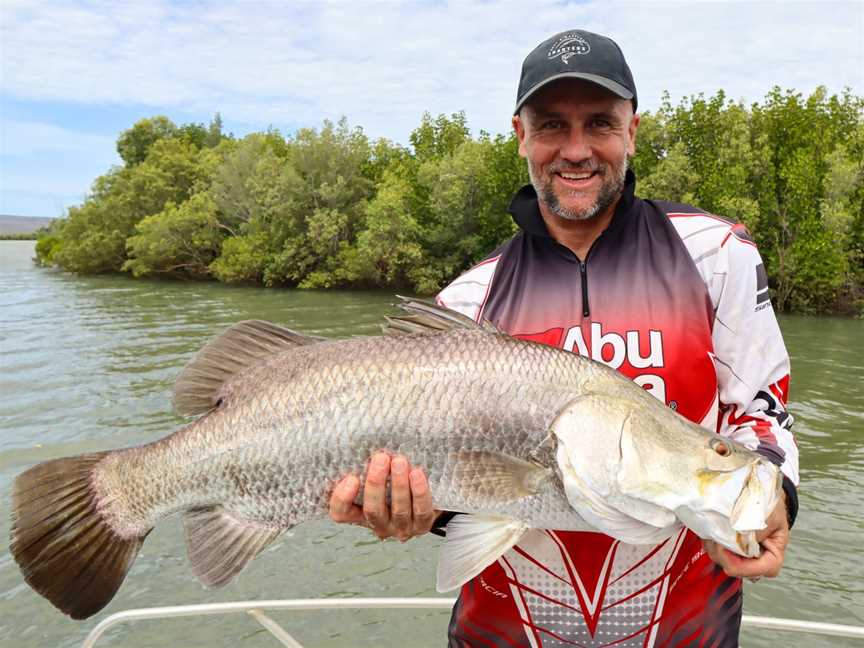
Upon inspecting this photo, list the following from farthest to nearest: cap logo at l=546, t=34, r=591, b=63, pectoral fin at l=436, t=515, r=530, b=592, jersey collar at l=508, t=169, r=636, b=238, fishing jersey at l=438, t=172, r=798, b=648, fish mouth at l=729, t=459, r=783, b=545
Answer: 1. jersey collar at l=508, t=169, r=636, b=238
2. cap logo at l=546, t=34, r=591, b=63
3. fishing jersey at l=438, t=172, r=798, b=648
4. pectoral fin at l=436, t=515, r=530, b=592
5. fish mouth at l=729, t=459, r=783, b=545

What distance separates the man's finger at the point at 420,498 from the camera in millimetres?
2277

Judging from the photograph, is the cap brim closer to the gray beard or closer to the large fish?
the gray beard

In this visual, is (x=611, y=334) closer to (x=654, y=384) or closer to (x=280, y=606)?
(x=654, y=384)

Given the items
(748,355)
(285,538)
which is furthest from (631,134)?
(285,538)

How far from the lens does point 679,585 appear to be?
247cm

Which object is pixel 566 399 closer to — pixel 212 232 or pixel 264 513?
pixel 264 513

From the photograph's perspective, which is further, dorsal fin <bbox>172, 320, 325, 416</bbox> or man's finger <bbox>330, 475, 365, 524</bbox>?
dorsal fin <bbox>172, 320, 325, 416</bbox>

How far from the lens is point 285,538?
8.71m

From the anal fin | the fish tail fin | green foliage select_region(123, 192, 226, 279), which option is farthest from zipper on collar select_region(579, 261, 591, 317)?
green foliage select_region(123, 192, 226, 279)

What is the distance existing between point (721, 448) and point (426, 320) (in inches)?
43.0

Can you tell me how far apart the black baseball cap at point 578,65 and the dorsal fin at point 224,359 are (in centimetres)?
137

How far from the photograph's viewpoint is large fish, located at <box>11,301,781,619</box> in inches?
82.7

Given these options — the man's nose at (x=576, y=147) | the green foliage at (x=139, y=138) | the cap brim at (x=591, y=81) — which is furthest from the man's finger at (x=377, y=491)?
the green foliage at (x=139, y=138)

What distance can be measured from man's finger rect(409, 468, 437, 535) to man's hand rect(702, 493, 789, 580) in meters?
0.94
